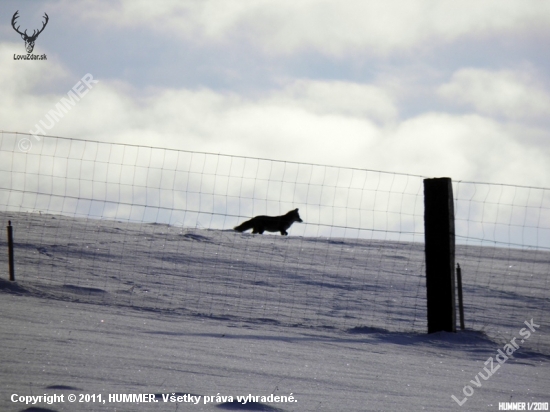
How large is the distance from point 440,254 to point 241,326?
2321 millimetres

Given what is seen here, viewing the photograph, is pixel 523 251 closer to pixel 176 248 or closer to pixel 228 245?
pixel 228 245

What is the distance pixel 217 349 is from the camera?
15.6ft

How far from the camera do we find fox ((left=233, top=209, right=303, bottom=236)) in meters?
20.0

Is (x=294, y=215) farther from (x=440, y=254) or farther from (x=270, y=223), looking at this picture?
(x=440, y=254)

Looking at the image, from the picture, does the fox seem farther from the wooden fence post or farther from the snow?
the wooden fence post

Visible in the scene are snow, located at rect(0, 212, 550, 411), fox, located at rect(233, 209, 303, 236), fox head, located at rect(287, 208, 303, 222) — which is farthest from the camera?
fox head, located at rect(287, 208, 303, 222)

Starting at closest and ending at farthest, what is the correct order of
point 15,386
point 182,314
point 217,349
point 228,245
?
point 15,386, point 217,349, point 182,314, point 228,245

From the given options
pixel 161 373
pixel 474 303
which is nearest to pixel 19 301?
pixel 161 373

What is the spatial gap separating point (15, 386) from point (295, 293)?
6.56 metres
